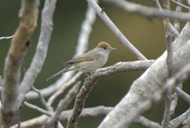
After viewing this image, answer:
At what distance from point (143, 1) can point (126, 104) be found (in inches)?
287

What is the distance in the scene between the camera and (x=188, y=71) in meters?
0.99

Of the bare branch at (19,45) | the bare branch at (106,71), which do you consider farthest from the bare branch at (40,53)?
the bare branch at (106,71)

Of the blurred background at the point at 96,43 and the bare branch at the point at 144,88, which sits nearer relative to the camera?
the bare branch at the point at 144,88

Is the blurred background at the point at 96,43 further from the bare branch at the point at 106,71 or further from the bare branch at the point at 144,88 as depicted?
the bare branch at the point at 144,88

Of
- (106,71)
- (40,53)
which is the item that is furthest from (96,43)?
(40,53)

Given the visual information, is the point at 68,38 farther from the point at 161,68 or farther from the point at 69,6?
the point at 161,68

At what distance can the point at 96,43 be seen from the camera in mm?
8891

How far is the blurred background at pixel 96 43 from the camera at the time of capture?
8297 millimetres

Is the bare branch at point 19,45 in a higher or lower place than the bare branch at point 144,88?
higher

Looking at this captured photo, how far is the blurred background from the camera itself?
8297 millimetres

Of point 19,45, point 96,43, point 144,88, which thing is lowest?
point 96,43

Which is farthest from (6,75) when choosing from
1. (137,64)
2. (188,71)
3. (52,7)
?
(137,64)

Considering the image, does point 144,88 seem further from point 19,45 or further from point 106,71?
point 19,45

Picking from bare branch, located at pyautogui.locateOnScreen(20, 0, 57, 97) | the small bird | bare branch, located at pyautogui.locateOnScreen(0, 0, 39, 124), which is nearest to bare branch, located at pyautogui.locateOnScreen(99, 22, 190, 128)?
bare branch, located at pyautogui.locateOnScreen(20, 0, 57, 97)
